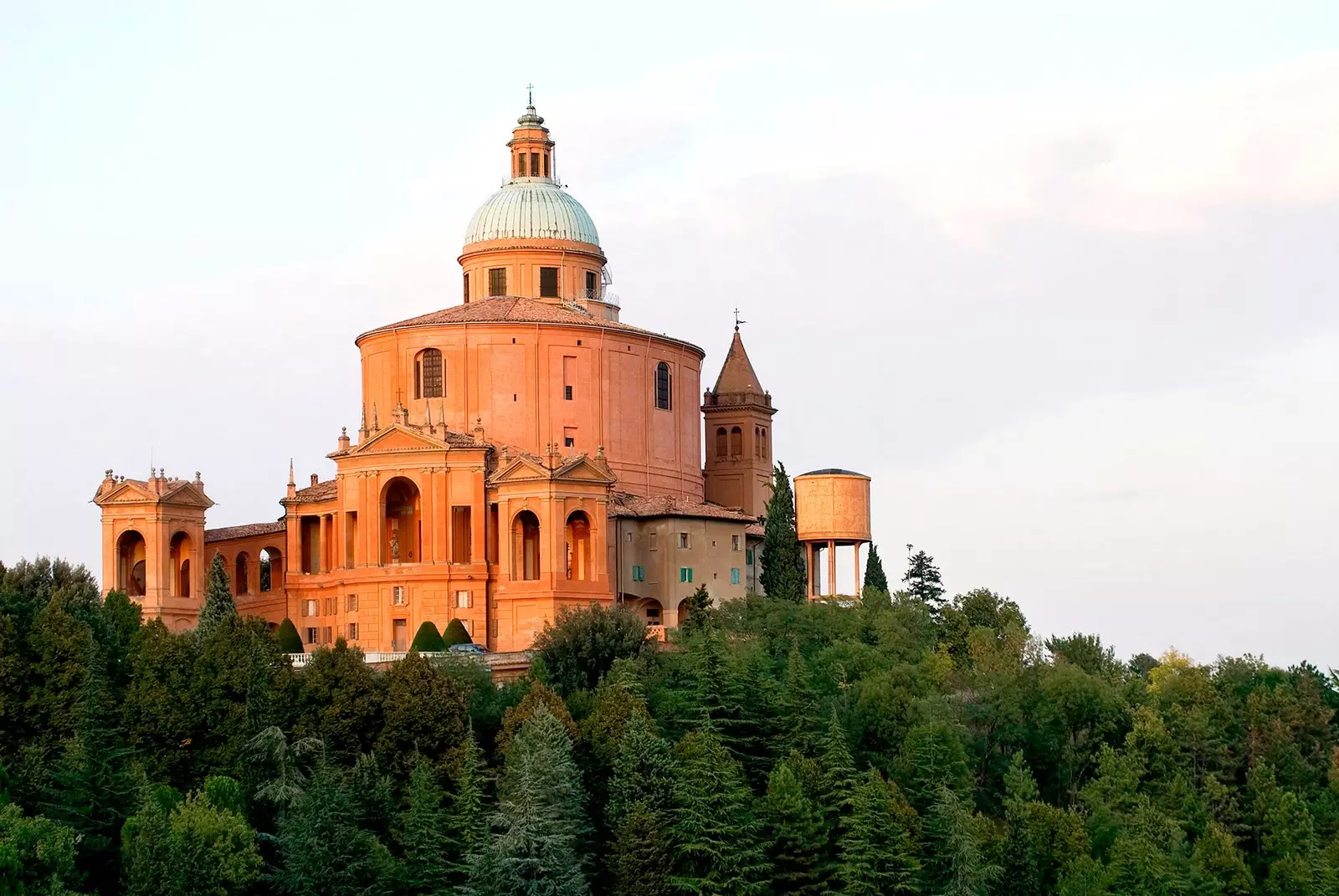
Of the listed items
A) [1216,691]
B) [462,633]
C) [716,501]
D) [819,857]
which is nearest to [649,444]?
[716,501]

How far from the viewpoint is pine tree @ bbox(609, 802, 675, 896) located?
6994 cm

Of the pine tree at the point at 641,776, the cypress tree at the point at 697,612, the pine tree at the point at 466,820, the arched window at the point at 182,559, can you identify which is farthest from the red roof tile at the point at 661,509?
the pine tree at the point at 466,820

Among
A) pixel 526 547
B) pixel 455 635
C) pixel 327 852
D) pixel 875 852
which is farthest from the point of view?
pixel 526 547

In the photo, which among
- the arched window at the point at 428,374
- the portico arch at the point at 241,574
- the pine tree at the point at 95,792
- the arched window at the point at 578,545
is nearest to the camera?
the pine tree at the point at 95,792

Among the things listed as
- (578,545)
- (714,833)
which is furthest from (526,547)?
(714,833)

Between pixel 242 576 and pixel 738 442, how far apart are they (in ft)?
59.8

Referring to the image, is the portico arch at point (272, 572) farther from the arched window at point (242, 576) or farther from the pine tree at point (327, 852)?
the pine tree at point (327, 852)

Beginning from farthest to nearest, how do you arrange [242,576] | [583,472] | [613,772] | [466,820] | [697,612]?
[242,576] < [583,472] < [697,612] < [613,772] < [466,820]

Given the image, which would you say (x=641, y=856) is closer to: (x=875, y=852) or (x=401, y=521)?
(x=875, y=852)

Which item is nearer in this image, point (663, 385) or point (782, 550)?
point (782, 550)

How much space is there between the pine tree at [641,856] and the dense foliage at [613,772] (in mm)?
63

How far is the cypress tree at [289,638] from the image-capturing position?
285ft

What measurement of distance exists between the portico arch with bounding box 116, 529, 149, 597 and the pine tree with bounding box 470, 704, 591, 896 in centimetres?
2431

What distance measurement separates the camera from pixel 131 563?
9312 cm
